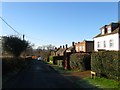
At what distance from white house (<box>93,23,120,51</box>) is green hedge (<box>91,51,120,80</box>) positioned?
2102 cm

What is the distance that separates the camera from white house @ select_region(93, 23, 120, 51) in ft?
151

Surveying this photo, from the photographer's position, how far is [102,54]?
74.7ft

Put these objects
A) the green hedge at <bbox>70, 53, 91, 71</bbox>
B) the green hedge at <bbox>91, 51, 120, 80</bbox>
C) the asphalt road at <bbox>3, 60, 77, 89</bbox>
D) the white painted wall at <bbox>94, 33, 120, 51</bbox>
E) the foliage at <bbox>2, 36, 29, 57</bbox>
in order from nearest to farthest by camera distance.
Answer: the green hedge at <bbox>91, 51, 120, 80</bbox> → the asphalt road at <bbox>3, 60, 77, 89</bbox> → the green hedge at <bbox>70, 53, 91, 71</bbox> → the white painted wall at <bbox>94, 33, 120, 51</bbox> → the foliage at <bbox>2, 36, 29, 57</bbox>

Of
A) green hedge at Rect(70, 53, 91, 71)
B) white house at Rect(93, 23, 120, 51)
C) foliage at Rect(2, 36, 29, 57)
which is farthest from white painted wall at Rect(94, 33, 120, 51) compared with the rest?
foliage at Rect(2, 36, 29, 57)

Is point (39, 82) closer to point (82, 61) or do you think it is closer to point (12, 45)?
point (82, 61)

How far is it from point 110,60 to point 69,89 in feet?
14.8

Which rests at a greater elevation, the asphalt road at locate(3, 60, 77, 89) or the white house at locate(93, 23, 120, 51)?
the white house at locate(93, 23, 120, 51)

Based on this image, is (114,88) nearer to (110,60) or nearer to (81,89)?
(81,89)

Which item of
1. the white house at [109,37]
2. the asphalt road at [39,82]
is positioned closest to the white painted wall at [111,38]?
the white house at [109,37]

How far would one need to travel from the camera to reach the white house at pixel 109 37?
4612 cm

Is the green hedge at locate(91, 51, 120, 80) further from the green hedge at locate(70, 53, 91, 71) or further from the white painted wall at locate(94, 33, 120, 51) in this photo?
the white painted wall at locate(94, 33, 120, 51)

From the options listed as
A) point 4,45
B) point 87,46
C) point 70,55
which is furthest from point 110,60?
point 87,46

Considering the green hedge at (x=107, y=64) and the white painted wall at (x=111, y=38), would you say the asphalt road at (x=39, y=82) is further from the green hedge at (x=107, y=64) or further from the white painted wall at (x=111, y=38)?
the white painted wall at (x=111, y=38)

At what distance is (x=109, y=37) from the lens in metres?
49.6
